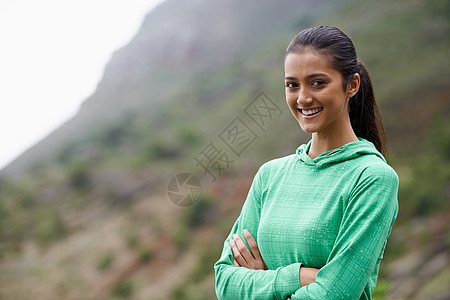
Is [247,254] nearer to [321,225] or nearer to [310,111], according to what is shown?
[321,225]

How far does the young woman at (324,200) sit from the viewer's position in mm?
1367

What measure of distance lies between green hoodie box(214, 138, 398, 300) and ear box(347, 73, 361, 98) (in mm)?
166

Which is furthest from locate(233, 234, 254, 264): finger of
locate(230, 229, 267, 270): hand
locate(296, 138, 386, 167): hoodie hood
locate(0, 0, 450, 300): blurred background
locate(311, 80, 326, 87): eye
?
locate(0, 0, 450, 300): blurred background

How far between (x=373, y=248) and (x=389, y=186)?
188 mm

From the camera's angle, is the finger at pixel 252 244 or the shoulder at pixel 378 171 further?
the finger at pixel 252 244

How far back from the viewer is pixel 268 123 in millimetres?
17891

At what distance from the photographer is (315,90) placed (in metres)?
1.49

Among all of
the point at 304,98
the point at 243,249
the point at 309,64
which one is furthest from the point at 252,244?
the point at 309,64

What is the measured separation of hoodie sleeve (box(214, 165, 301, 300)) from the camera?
1472mm

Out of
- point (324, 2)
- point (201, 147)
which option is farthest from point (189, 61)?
point (201, 147)

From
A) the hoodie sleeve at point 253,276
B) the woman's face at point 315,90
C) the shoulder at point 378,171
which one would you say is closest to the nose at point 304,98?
the woman's face at point 315,90

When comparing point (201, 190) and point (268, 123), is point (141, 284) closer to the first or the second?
point (201, 190)

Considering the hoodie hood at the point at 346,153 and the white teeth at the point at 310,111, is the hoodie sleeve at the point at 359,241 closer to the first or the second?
the hoodie hood at the point at 346,153

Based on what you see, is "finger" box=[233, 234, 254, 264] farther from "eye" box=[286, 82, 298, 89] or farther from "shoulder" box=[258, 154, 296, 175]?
"eye" box=[286, 82, 298, 89]
